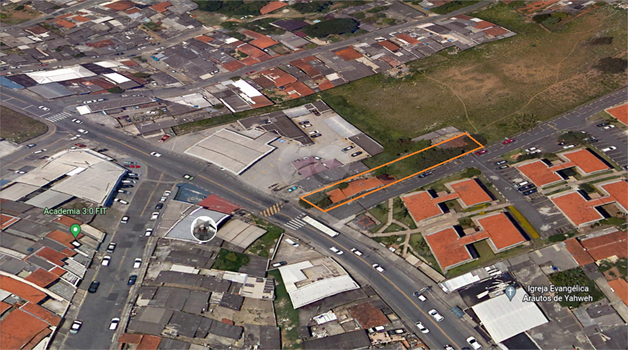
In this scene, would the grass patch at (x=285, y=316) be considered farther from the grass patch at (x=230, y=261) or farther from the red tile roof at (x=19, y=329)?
the red tile roof at (x=19, y=329)

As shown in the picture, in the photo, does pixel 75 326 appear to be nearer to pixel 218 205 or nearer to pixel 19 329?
pixel 19 329

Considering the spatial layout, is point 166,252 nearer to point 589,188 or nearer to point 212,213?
point 212,213

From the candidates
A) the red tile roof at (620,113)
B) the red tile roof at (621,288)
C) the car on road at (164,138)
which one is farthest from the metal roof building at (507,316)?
the car on road at (164,138)

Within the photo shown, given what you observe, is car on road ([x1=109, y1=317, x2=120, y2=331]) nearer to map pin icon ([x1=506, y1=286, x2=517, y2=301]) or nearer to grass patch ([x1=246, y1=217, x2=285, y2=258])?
grass patch ([x1=246, y1=217, x2=285, y2=258])

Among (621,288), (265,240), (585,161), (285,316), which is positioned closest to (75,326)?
(285,316)

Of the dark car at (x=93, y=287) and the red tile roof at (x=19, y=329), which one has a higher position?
the red tile roof at (x=19, y=329)

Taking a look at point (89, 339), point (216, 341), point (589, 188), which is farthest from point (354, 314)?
point (589, 188)
